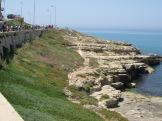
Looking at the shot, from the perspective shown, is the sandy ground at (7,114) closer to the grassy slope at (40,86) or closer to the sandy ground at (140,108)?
the grassy slope at (40,86)

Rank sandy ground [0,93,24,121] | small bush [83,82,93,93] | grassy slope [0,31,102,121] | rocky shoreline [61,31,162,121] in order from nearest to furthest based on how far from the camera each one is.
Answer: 1. sandy ground [0,93,24,121]
2. grassy slope [0,31,102,121]
3. rocky shoreline [61,31,162,121]
4. small bush [83,82,93,93]

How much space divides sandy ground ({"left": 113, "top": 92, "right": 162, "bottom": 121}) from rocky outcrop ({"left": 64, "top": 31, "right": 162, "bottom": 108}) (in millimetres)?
1374

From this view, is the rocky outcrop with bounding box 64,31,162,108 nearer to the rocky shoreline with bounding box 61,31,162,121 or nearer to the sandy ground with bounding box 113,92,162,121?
the rocky shoreline with bounding box 61,31,162,121

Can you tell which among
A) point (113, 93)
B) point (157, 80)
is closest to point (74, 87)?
point (113, 93)

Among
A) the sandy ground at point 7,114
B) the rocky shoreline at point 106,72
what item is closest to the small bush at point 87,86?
the rocky shoreline at point 106,72

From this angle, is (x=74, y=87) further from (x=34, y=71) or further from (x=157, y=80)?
(x=157, y=80)

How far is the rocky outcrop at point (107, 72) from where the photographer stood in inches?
2265

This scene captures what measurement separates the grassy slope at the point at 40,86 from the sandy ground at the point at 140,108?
735cm

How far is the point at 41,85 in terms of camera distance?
→ 45438mm

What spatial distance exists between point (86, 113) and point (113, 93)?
20.0 metres

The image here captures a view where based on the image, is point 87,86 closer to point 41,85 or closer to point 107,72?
point 41,85

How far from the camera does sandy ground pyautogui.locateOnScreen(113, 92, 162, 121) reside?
48.0 meters

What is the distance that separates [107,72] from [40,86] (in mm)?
34427

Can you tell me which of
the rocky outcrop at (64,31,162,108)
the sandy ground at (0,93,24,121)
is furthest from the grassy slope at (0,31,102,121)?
the sandy ground at (0,93,24,121)
